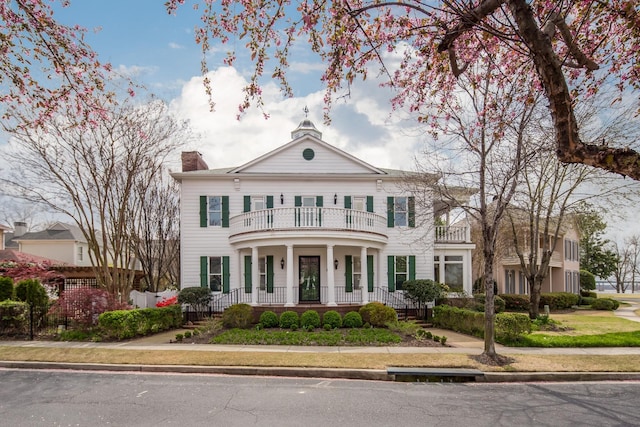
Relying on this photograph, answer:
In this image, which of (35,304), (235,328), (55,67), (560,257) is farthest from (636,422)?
(560,257)

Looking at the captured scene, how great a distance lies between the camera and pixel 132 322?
49.4ft

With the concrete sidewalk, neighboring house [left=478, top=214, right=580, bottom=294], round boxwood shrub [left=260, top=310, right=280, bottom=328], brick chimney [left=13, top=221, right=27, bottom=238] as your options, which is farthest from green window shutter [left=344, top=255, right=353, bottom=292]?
brick chimney [left=13, top=221, right=27, bottom=238]

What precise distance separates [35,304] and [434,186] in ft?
47.6

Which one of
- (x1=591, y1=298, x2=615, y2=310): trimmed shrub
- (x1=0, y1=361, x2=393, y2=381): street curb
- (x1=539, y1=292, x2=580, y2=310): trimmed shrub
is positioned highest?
(x1=0, y1=361, x2=393, y2=381): street curb

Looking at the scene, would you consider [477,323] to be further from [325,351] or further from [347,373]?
[347,373]

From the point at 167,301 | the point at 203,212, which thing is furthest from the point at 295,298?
the point at 167,301

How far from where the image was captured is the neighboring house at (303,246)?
2025 cm

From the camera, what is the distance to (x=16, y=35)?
583 cm

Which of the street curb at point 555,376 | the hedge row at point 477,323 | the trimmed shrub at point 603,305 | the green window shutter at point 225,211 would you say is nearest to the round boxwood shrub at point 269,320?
the green window shutter at point 225,211

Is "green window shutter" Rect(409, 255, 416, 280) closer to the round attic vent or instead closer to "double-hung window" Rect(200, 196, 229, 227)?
the round attic vent

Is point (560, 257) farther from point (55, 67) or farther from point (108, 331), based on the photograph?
point (55, 67)

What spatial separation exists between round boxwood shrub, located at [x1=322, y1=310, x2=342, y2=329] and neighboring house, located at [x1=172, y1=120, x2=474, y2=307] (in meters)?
2.45

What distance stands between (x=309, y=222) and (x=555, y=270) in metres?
23.4

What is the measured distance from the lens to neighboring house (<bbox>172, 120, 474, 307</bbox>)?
2025cm
